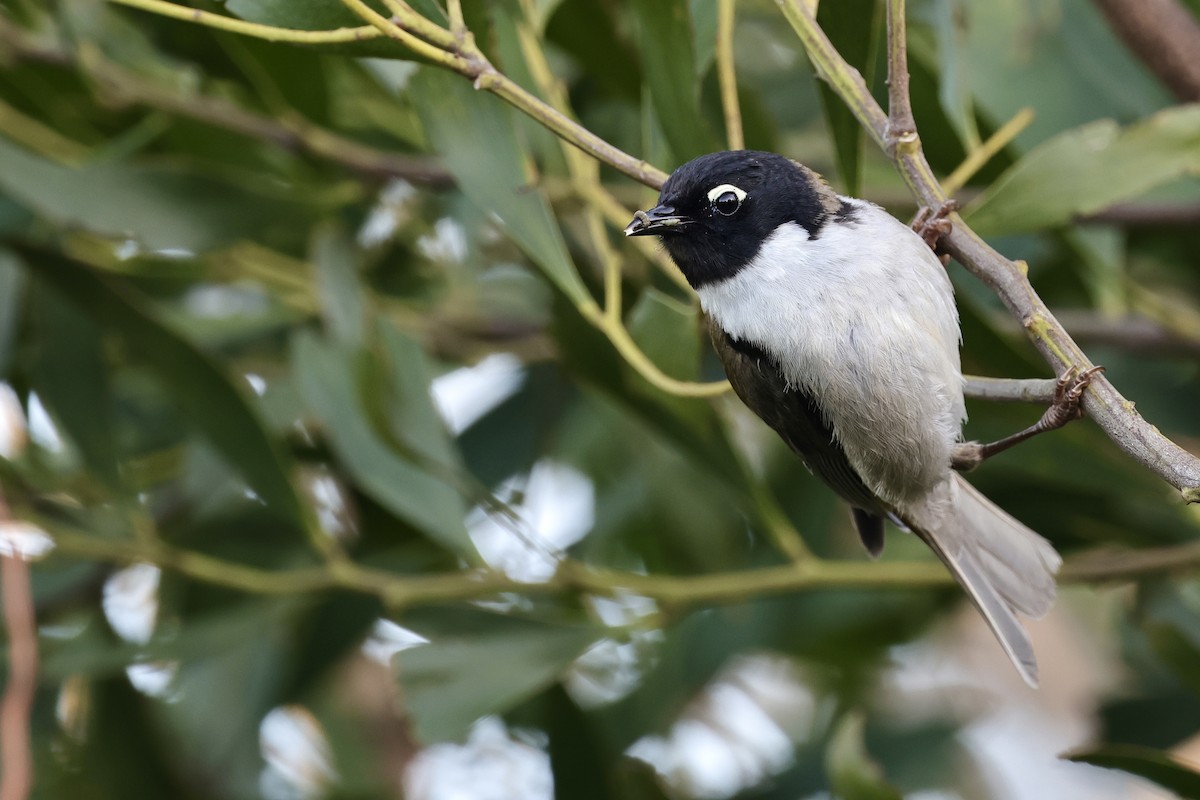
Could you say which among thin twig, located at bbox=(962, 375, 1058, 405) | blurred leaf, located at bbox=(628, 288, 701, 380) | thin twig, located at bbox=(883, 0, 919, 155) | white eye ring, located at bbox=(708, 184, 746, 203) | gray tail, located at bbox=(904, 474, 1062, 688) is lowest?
gray tail, located at bbox=(904, 474, 1062, 688)

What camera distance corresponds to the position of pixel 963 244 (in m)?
1.92

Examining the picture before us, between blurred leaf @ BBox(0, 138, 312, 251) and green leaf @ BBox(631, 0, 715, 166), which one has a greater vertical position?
green leaf @ BBox(631, 0, 715, 166)

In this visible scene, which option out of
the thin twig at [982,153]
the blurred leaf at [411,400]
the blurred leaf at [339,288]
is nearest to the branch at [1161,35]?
the thin twig at [982,153]

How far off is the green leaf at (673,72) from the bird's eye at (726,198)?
0.25 ft

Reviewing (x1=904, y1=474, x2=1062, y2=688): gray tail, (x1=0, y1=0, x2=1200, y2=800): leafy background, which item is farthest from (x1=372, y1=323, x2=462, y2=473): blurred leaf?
(x1=904, y1=474, x2=1062, y2=688): gray tail

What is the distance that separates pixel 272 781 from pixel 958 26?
2837 mm

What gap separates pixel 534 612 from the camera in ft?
10.5

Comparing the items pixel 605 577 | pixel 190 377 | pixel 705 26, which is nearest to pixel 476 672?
pixel 605 577

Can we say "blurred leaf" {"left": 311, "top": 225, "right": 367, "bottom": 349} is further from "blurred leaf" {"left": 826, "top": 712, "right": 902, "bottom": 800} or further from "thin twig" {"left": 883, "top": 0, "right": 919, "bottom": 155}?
"thin twig" {"left": 883, "top": 0, "right": 919, "bottom": 155}

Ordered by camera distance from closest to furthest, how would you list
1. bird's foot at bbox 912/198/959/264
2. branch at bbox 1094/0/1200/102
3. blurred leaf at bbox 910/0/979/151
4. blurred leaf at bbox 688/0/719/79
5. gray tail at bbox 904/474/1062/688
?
1. bird's foot at bbox 912/198/959/264
2. blurred leaf at bbox 688/0/719/79
3. blurred leaf at bbox 910/0/979/151
4. gray tail at bbox 904/474/1062/688
5. branch at bbox 1094/0/1200/102

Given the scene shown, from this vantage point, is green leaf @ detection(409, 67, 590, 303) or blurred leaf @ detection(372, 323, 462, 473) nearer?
green leaf @ detection(409, 67, 590, 303)

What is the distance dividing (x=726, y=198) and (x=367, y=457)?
1.16 m

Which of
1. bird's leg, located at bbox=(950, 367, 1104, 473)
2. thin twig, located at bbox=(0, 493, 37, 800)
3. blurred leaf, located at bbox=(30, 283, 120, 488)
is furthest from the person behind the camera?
blurred leaf, located at bbox=(30, 283, 120, 488)

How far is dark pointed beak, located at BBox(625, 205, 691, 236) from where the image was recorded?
2344 mm
